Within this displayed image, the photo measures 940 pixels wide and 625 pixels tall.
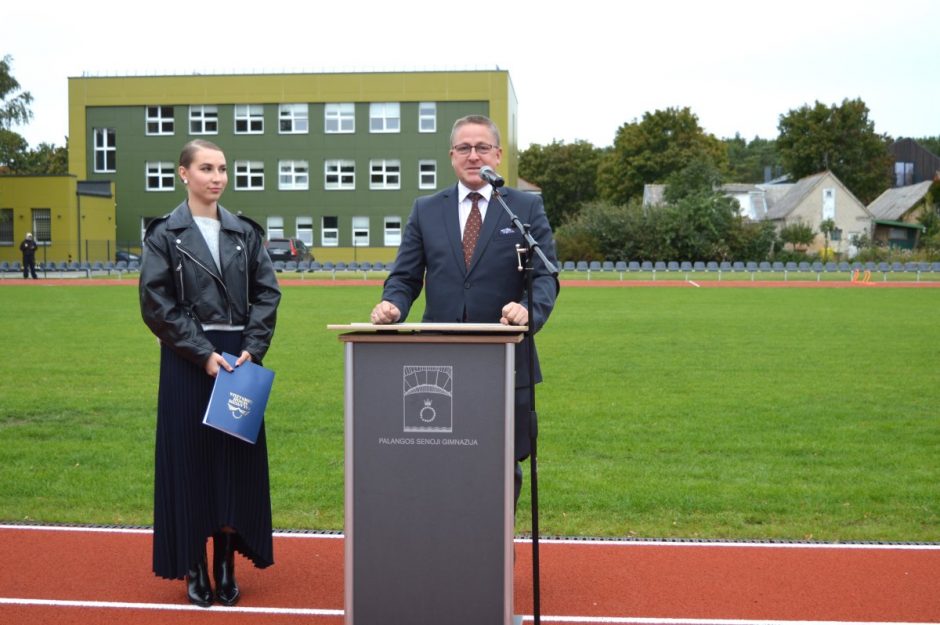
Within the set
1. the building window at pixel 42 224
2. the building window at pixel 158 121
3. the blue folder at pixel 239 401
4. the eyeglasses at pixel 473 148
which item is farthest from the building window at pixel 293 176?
the eyeglasses at pixel 473 148

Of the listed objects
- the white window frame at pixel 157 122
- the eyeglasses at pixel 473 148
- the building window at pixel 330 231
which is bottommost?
the eyeglasses at pixel 473 148

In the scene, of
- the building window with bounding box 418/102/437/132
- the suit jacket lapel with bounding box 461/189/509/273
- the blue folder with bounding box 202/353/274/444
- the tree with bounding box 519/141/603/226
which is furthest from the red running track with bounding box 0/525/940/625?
the tree with bounding box 519/141/603/226

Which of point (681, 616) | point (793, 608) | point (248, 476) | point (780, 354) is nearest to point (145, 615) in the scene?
point (248, 476)

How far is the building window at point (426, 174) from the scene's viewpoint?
6109 cm

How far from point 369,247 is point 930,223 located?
1508 inches

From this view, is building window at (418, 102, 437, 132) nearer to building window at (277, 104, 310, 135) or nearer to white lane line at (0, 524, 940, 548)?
building window at (277, 104, 310, 135)

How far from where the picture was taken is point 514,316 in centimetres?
410

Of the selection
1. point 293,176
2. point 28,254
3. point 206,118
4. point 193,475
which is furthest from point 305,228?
point 193,475

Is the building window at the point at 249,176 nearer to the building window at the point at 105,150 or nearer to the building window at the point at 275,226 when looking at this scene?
the building window at the point at 275,226

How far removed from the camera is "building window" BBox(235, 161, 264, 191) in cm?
6150

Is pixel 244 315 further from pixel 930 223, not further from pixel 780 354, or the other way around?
pixel 930 223

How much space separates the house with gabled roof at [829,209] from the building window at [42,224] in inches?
1990

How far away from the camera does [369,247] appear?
202 ft

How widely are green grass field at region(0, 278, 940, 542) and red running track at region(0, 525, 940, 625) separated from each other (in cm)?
51
